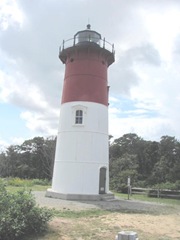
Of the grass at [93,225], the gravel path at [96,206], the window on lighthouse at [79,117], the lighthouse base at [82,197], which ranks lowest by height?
the grass at [93,225]

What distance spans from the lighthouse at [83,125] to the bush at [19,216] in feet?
29.7

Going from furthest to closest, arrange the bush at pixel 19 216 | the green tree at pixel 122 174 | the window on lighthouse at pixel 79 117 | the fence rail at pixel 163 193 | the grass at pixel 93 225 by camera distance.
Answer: the green tree at pixel 122 174
the fence rail at pixel 163 193
the window on lighthouse at pixel 79 117
the grass at pixel 93 225
the bush at pixel 19 216

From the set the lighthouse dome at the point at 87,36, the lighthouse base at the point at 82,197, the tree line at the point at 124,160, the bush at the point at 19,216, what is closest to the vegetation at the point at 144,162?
the tree line at the point at 124,160

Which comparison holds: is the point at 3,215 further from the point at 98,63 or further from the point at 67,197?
the point at 98,63

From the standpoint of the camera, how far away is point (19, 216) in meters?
9.08

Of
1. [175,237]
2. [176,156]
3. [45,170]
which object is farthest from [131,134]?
[175,237]

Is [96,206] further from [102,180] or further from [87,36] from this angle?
[87,36]

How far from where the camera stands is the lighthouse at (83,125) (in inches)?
762

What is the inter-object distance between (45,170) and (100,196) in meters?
30.2

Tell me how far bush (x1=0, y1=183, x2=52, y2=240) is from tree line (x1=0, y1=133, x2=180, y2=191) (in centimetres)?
1750

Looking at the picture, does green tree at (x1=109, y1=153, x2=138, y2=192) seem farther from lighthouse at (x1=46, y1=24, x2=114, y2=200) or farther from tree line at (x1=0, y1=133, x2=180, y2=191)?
lighthouse at (x1=46, y1=24, x2=114, y2=200)

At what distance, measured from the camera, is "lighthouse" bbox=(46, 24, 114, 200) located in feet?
63.5

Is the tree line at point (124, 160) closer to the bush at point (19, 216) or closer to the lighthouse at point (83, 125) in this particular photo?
the lighthouse at point (83, 125)

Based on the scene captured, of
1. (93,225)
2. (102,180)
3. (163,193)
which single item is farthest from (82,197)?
(163,193)
